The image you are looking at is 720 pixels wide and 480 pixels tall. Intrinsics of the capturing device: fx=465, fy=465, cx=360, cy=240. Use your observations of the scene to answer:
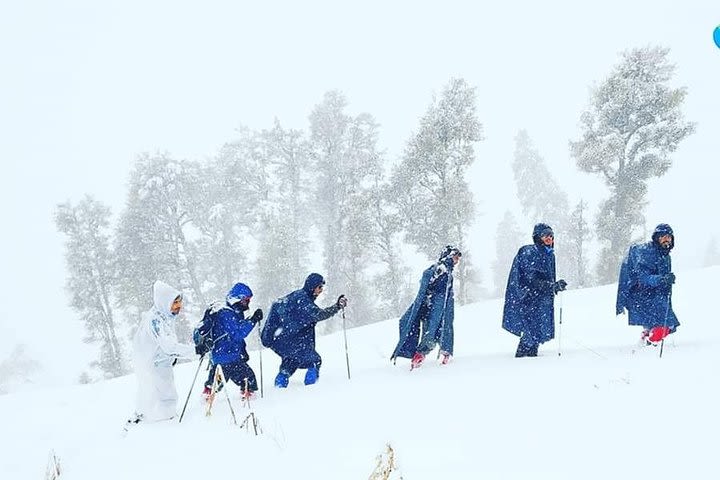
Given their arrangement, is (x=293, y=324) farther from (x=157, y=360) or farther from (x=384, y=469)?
(x=384, y=469)

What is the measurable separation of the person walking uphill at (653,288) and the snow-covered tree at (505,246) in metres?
34.0

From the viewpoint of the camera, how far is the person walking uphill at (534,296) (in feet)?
21.8

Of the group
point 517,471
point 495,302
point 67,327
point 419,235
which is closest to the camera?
point 517,471

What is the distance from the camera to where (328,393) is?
19.2 ft

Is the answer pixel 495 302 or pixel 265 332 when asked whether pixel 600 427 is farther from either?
pixel 495 302

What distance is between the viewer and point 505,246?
136ft

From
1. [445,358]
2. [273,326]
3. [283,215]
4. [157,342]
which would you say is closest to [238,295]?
[273,326]

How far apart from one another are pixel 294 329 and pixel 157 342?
1.80 m

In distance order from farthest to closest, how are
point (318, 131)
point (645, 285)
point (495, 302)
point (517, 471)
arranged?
point (318, 131) → point (495, 302) → point (645, 285) → point (517, 471)

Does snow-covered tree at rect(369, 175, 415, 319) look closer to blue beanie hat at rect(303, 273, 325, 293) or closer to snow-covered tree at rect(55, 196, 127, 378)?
snow-covered tree at rect(55, 196, 127, 378)

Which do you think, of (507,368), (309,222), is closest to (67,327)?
(309,222)

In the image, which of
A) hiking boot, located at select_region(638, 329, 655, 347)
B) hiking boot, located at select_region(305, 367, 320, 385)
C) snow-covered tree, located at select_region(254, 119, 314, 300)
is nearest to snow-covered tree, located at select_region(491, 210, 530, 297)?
snow-covered tree, located at select_region(254, 119, 314, 300)

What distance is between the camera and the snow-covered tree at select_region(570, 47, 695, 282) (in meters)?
19.2

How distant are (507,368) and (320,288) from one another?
2752 mm
